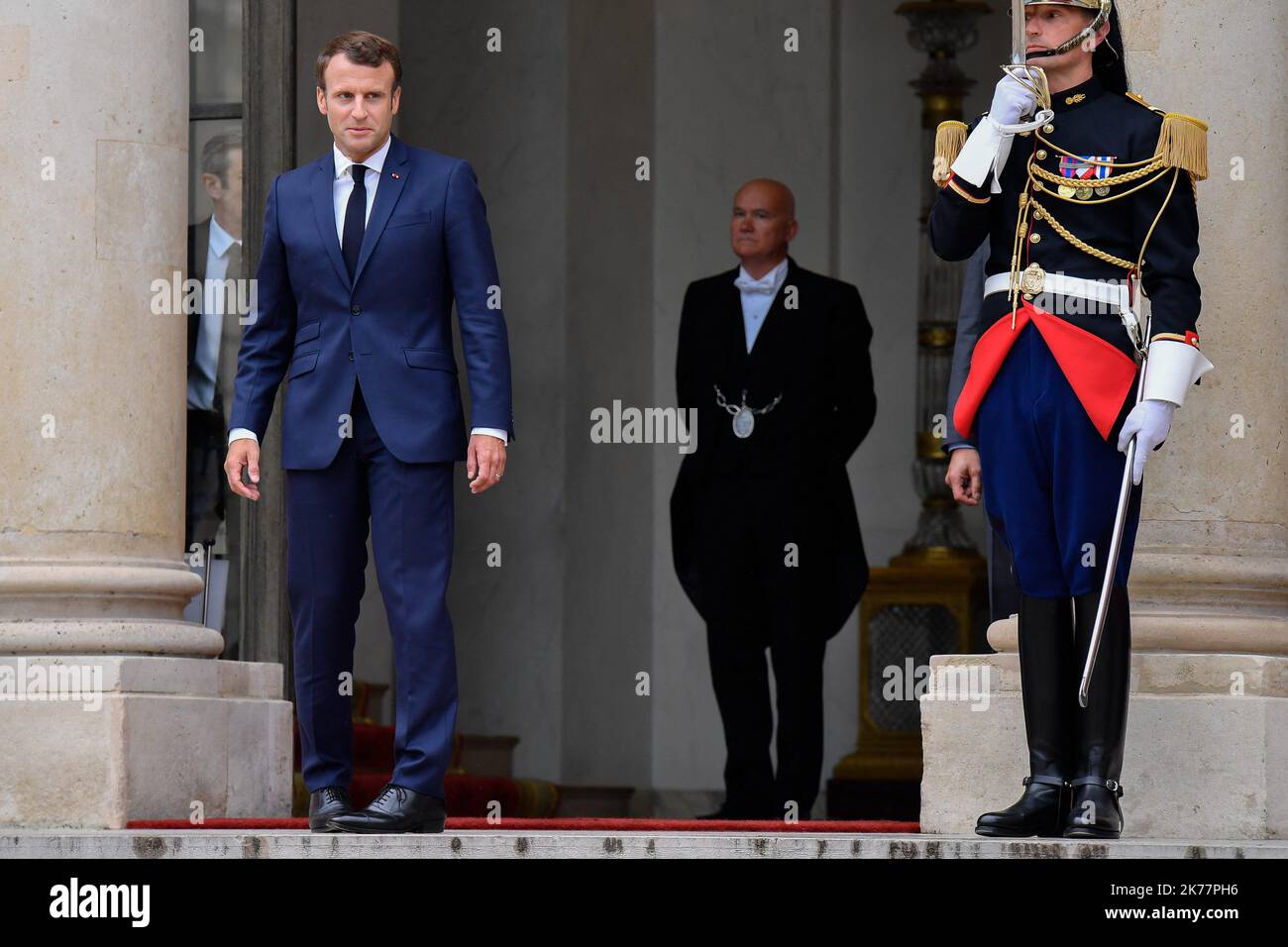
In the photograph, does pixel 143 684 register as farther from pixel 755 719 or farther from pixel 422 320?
pixel 755 719

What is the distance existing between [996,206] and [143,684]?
2.83 m

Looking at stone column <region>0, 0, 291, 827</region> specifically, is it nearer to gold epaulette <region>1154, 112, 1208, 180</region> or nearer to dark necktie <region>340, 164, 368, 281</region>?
dark necktie <region>340, 164, 368, 281</region>

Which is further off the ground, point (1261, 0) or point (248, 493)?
point (1261, 0)

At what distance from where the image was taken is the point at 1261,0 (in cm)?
795

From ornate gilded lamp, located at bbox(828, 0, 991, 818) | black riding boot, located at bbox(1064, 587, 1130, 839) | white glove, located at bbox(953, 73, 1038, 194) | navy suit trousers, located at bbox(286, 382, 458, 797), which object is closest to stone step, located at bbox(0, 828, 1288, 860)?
black riding boot, located at bbox(1064, 587, 1130, 839)

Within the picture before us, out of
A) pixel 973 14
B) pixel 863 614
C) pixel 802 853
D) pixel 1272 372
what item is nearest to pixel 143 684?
pixel 802 853

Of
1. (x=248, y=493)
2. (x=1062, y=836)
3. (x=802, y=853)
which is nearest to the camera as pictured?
(x=802, y=853)

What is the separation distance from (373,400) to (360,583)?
0.52 meters

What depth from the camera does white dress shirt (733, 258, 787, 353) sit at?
10484 millimetres

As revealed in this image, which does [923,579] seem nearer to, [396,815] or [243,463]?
[243,463]

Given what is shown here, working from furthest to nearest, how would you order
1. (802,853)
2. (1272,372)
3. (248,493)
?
(1272,372), (248,493), (802,853)

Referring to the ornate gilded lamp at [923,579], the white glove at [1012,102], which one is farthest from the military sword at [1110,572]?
the ornate gilded lamp at [923,579]

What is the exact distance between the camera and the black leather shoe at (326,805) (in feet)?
23.1

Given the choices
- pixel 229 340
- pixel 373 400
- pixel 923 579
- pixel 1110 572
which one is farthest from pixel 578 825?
pixel 923 579
